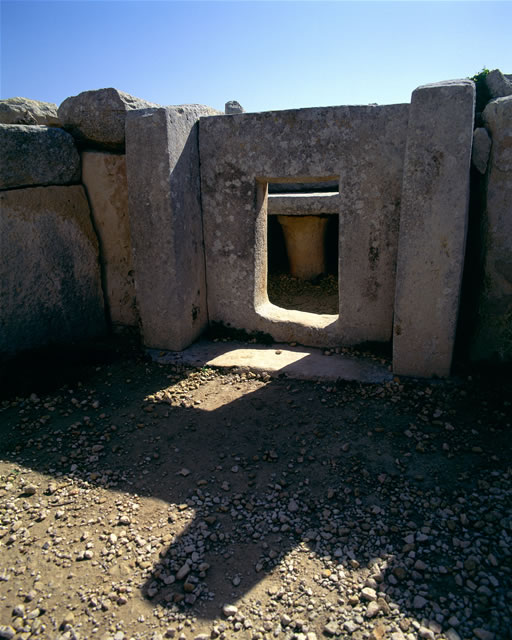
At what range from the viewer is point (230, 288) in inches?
171

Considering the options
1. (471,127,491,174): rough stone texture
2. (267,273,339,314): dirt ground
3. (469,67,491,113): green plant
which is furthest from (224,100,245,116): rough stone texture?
(471,127,491,174): rough stone texture

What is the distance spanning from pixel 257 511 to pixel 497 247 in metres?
2.46

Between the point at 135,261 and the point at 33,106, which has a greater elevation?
the point at 33,106

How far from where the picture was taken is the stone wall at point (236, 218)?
315 centimetres

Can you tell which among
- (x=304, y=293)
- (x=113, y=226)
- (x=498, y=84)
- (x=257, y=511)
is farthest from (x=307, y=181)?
(x=304, y=293)

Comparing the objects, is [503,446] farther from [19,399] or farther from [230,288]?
[19,399]

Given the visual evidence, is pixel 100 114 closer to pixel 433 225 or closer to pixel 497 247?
pixel 433 225

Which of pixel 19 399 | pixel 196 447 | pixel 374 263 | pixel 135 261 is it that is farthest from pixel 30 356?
pixel 374 263

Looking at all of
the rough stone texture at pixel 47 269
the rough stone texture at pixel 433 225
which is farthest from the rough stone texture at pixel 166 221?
Result: the rough stone texture at pixel 433 225

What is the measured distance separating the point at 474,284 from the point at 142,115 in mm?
2931

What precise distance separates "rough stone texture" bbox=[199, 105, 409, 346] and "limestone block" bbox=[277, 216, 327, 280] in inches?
105

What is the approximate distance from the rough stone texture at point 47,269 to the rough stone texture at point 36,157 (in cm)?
9

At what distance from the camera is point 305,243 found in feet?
22.7

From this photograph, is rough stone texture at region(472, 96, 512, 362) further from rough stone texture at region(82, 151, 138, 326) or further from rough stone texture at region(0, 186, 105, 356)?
rough stone texture at region(0, 186, 105, 356)
